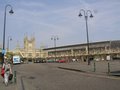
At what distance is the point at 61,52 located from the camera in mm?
183875

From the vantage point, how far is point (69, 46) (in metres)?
184

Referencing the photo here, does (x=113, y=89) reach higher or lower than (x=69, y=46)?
lower

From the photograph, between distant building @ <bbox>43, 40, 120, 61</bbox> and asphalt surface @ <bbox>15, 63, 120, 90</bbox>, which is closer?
asphalt surface @ <bbox>15, 63, 120, 90</bbox>

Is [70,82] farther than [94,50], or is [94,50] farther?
[94,50]

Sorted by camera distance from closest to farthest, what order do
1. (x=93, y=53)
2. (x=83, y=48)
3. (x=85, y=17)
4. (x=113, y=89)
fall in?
(x=113, y=89) → (x=85, y=17) → (x=93, y=53) → (x=83, y=48)

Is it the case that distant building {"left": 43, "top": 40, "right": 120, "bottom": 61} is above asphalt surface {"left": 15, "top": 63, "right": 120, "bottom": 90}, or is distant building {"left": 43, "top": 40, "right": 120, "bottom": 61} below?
above

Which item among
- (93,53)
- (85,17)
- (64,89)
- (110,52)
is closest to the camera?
(64,89)

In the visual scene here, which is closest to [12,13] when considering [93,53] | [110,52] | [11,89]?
[11,89]

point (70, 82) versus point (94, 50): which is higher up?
point (94, 50)

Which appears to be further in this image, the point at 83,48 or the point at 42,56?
the point at 42,56

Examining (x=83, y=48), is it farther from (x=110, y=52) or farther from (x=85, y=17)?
(x=85, y=17)

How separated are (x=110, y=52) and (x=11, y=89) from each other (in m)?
121

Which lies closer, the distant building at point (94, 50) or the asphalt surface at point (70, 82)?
the asphalt surface at point (70, 82)

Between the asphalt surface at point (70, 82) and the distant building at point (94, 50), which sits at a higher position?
the distant building at point (94, 50)
